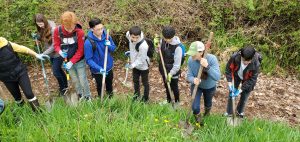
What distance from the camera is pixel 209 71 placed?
3.91 m

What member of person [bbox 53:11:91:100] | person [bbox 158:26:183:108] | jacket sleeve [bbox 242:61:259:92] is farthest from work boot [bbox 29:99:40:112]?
jacket sleeve [bbox 242:61:259:92]

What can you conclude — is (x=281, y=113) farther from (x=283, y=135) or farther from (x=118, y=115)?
(x=118, y=115)

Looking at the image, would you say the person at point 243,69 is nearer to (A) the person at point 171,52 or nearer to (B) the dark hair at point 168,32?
(A) the person at point 171,52

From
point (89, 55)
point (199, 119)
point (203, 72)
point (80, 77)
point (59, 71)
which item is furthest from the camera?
point (59, 71)

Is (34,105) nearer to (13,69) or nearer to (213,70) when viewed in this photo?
(13,69)

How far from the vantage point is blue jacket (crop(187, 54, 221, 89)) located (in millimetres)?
3920

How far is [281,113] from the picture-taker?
530 cm

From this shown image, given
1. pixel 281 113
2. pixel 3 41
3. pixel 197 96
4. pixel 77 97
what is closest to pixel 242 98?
pixel 197 96

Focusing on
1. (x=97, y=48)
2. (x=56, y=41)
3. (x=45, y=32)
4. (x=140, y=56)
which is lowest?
(x=140, y=56)

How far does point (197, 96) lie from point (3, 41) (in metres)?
2.58

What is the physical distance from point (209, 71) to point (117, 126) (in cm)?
129

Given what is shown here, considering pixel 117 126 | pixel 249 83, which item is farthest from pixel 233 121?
pixel 117 126

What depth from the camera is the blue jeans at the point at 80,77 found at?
471 cm

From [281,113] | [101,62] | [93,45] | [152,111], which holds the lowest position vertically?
[281,113]
